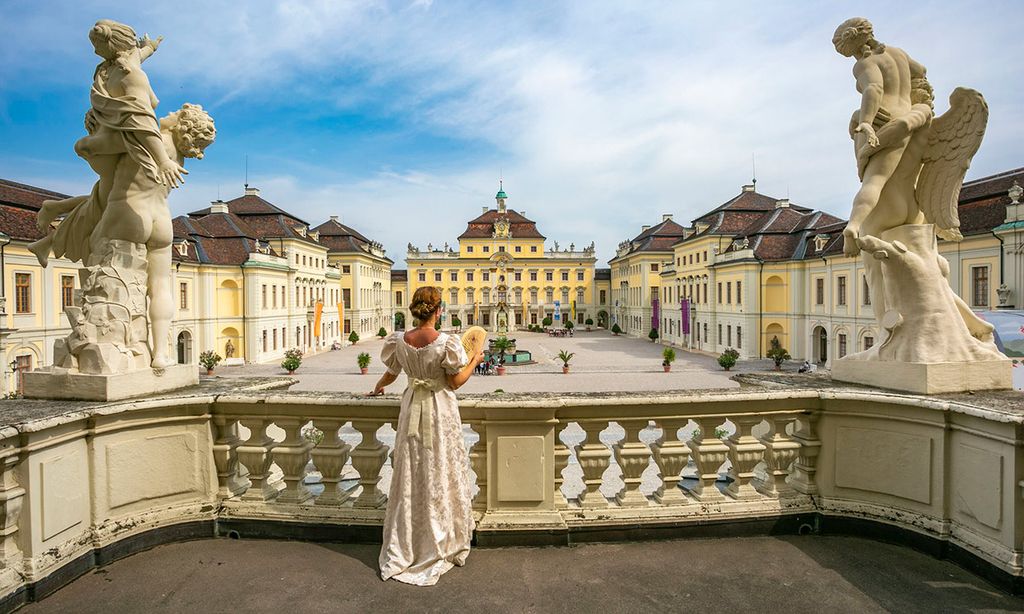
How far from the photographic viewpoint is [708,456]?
3242mm

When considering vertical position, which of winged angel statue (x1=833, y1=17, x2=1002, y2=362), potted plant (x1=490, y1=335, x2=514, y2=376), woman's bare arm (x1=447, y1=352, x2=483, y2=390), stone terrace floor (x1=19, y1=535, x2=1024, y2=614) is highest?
winged angel statue (x1=833, y1=17, x2=1002, y2=362)

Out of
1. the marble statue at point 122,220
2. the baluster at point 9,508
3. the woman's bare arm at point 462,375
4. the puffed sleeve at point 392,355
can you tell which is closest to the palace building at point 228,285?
the marble statue at point 122,220

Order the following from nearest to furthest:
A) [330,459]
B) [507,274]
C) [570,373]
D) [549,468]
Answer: [549,468]
[330,459]
[570,373]
[507,274]

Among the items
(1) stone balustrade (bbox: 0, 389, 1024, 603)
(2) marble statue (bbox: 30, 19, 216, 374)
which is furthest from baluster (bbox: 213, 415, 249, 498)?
(2) marble statue (bbox: 30, 19, 216, 374)

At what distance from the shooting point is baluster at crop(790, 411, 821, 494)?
3.29 metres

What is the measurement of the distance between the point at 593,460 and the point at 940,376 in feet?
6.74

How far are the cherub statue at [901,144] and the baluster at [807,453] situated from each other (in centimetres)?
95

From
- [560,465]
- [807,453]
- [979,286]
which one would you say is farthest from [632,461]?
[979,286]

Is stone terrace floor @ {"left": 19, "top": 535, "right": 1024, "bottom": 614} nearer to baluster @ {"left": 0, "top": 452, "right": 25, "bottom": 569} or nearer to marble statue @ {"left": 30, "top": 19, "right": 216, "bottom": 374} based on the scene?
baluster @ {"left": 0, "top": 452, "right": 25, "bottom": 569}

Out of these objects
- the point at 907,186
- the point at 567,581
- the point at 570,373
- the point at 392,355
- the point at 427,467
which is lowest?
the point at 570,373

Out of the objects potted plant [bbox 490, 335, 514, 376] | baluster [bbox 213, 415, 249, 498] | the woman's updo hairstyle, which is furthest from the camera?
potted plant [bbox 490, 335, 514, 376]

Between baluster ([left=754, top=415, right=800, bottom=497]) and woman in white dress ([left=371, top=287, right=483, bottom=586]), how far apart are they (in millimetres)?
1787

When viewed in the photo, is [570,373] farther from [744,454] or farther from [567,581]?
[567,581]

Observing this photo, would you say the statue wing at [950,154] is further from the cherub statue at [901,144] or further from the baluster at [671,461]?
the baluster at [671,461]
